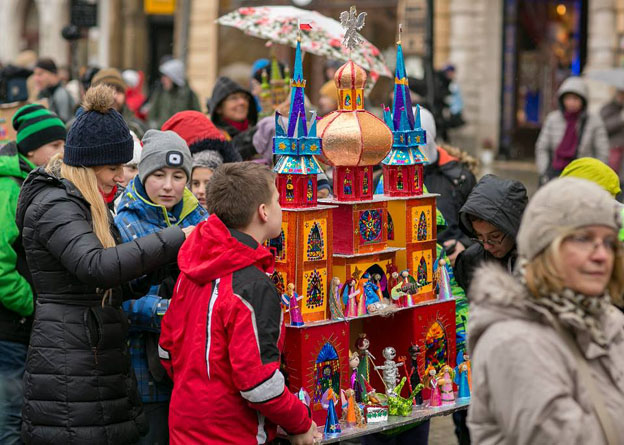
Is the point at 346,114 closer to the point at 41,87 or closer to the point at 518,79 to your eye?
the point at 41,87

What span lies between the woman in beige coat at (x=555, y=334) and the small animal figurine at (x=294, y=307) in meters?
1.41

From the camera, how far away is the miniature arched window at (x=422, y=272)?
16.4 feet

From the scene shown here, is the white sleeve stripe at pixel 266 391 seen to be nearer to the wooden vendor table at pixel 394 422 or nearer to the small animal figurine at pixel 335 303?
the wooden vendor table at pixel 394 422

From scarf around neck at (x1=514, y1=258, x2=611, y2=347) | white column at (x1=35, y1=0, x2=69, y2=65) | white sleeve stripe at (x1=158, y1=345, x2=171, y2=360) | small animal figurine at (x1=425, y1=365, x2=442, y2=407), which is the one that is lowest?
small animal figurine at (x1=425, y1=365, x2=442, y2=407)

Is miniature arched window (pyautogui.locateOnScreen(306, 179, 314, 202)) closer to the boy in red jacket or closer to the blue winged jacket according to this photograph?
the boy in red jacket

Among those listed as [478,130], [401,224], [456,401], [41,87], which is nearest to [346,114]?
[401,224]

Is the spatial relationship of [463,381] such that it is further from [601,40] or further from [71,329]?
[601,40]

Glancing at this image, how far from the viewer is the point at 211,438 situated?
4117 mm

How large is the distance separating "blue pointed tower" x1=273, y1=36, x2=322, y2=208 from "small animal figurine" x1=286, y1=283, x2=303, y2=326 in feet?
1.12

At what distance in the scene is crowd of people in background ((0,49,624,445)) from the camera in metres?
2.98

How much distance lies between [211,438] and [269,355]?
0.39 metres

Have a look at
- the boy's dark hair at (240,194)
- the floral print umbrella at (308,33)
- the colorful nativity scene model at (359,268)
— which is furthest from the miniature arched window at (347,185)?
the floral print umbrella at (308,33)

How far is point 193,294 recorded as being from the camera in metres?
4.20

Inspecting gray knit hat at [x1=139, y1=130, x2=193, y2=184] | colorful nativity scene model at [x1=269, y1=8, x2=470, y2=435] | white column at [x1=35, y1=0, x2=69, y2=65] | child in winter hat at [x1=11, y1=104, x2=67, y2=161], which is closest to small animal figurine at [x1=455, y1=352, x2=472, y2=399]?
colorful nativity scene model at [x1=269, y1=8, x2=470, y2=435]
